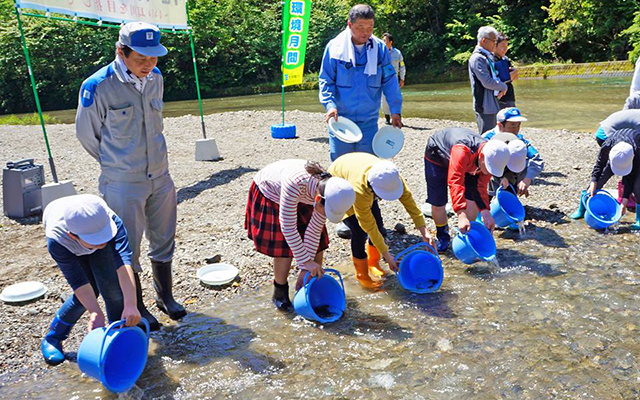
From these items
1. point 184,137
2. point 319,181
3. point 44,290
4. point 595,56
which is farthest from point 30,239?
point 595,56

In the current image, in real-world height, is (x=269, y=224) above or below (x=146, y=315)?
above

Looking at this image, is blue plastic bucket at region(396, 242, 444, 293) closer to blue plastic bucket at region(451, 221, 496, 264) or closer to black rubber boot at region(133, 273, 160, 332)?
blue plastic bucket at region(451, 221, 496, 264)

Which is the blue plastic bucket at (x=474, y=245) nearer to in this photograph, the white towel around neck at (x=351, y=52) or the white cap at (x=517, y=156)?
the white cap at (x=517, y=156)

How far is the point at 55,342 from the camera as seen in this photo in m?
3.43

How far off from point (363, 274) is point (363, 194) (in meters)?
0.87

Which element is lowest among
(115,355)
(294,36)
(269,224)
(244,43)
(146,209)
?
(115,355)

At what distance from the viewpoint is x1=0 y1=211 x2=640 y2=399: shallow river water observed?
9.96 feet

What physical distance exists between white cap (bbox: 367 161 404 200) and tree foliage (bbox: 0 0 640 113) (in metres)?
24.5

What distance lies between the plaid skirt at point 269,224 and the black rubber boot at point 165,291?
0.66m

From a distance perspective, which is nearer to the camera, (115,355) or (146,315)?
(115,355)

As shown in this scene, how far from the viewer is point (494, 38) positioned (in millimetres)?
6254

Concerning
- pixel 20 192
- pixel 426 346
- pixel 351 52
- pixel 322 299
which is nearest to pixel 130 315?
pixel 322 299

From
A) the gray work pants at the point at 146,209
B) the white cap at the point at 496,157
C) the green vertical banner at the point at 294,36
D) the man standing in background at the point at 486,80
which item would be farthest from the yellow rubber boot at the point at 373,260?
the green vertical banner at the point at 294,36

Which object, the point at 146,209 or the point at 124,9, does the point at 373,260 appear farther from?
the point at 124,9
